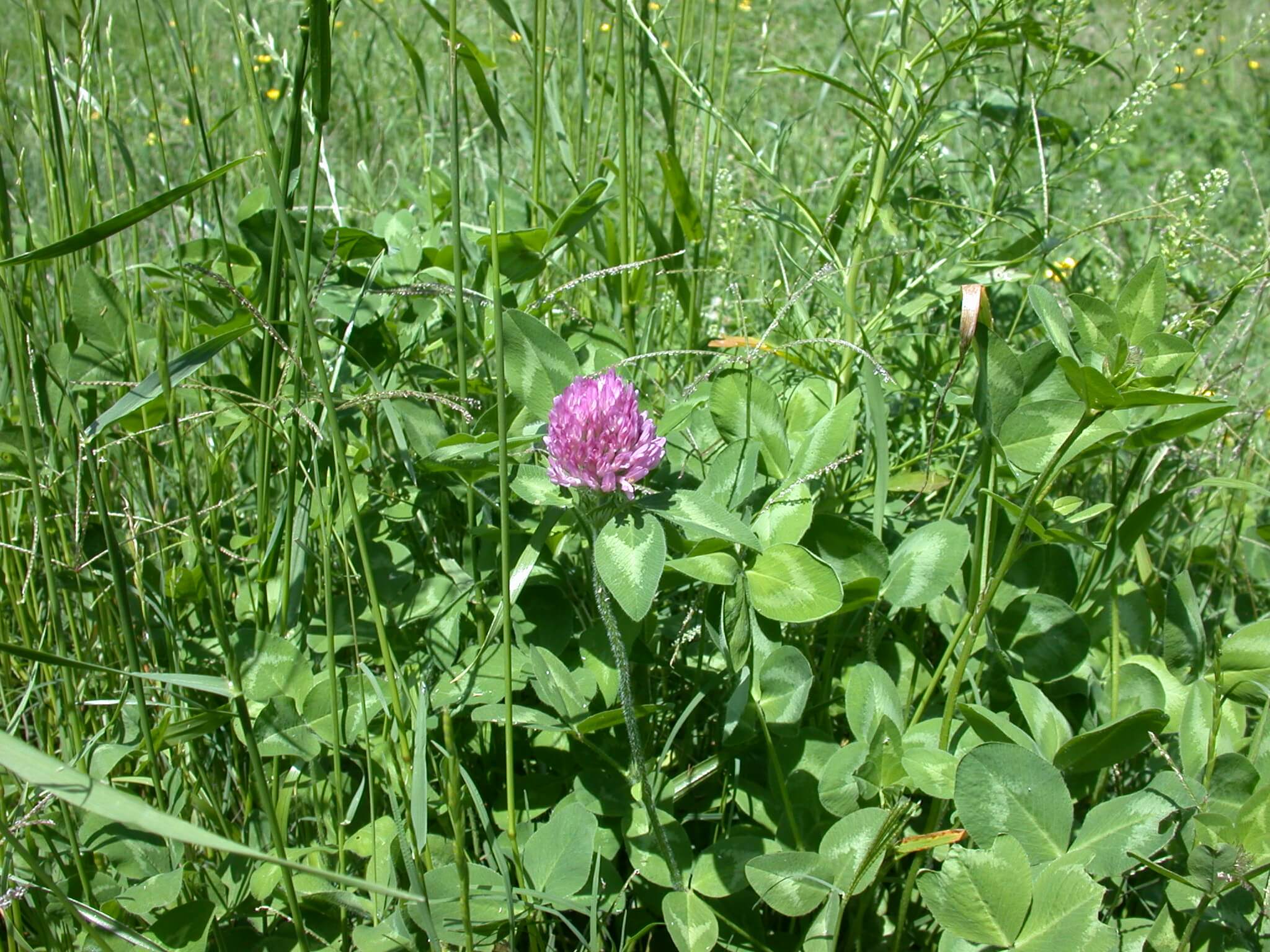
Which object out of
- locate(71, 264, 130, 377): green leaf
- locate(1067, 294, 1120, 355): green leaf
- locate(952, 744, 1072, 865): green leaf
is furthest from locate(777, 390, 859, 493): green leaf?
locate(71, 264, 130, 377): green leaf

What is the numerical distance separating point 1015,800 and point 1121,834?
12 centimetres

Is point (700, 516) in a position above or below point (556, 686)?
above

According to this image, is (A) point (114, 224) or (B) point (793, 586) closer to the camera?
(A) point (114, 224)

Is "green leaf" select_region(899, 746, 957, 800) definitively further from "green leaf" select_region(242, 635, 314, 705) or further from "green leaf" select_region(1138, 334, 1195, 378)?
"green leaf" select_region(242, 635, 314, 705)

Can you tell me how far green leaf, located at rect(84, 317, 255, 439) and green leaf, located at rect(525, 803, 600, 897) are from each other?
1.77 ft

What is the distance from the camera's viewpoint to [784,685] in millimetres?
1085

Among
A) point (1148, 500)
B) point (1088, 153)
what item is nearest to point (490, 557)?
point (1148, 500)

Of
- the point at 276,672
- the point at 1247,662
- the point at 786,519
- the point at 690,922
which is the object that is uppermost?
the point at 786,519

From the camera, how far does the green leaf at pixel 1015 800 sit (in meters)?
0.97

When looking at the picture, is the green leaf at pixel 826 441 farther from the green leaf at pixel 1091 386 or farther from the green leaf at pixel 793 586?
the green leaf at pixel 1091 386

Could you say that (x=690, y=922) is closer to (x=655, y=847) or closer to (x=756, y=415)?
(x=655, y=847)

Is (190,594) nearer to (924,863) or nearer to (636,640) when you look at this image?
(636,640)

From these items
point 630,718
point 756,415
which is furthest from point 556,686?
point 756,415

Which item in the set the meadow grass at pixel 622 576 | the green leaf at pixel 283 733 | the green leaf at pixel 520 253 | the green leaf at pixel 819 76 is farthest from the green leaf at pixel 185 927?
the green leaf at pixel 819 76
